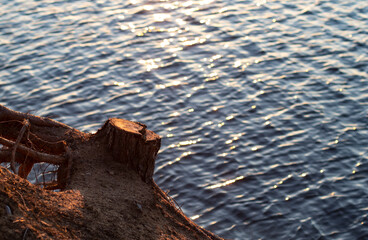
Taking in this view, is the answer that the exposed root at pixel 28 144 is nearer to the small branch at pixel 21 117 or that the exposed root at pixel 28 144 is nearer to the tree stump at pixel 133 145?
the small branch at pixel 21 117

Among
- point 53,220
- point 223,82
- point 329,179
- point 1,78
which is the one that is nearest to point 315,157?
point 329,179

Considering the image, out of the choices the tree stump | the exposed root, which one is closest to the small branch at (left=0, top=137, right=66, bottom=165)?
the exposed root

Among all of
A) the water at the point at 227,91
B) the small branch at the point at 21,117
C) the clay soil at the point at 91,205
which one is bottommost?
the water at the point at 227,91

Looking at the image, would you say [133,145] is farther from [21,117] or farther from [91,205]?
[21,117]


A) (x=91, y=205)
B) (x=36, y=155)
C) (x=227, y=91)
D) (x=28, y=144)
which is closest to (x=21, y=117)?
(x=28, y=144)

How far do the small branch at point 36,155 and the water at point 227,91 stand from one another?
3.43 m

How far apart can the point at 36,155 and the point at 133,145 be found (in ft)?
3.85

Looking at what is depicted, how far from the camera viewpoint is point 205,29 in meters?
16.3

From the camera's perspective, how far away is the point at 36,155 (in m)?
6.35

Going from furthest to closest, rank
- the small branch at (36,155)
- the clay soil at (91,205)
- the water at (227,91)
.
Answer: the water at (227,91) → the small branch at (36,155) → the clay soil at (91,205)

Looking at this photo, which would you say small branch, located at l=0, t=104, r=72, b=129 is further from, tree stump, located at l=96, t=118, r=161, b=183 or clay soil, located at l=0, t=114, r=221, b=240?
tree stump, located at l=96, t=118, r=161, b=183

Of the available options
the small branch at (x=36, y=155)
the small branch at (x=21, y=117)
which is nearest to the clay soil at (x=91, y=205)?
the small branch at (x=21, y=117)

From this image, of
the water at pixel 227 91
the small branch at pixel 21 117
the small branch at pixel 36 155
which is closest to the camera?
the small branch at pixel 36 155

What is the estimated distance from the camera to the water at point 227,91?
960 centimetres
